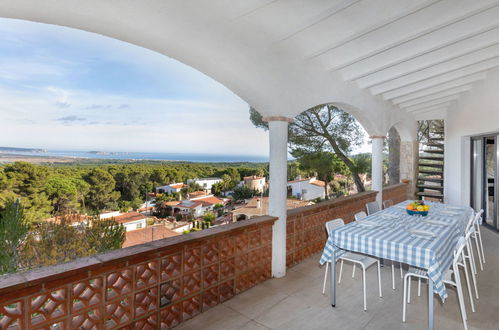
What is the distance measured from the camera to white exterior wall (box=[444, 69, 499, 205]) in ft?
17.6

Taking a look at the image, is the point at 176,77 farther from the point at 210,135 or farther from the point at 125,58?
the point at 210,135

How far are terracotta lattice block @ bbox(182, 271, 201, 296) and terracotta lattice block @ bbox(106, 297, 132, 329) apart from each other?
0.50 metres

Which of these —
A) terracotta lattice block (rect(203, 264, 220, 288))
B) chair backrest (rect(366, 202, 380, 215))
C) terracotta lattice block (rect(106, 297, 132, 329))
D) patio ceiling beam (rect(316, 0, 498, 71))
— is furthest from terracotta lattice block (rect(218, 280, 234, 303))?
patio ceiling beam (rect(316, 0, 498, 71))

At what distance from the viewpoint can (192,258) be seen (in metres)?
2.54

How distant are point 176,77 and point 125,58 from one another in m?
2.82

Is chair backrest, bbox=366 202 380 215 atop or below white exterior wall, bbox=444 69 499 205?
below

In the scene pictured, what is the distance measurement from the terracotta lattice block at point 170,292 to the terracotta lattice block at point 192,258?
137 mm

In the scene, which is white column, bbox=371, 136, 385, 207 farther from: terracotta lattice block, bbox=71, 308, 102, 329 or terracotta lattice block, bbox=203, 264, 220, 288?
terracotta lattice block, bbox=71, 308, 102, 329

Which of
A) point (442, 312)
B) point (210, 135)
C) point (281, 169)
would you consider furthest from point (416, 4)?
point (210, 135)

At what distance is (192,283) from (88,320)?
2.87ft

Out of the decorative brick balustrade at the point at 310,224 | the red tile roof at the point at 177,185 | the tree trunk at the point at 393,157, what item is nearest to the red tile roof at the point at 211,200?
the red tile roof at the point at 177,185

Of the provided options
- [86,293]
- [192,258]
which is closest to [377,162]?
[192,258]

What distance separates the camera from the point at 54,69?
10.8 m

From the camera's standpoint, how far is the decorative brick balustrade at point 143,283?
1.67m
